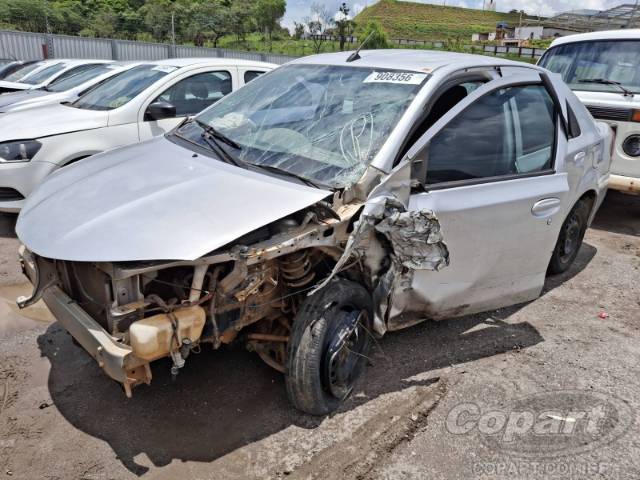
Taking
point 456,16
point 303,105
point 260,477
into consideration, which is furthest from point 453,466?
point 456,16

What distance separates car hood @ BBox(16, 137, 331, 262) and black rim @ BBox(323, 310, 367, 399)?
723 millimetres

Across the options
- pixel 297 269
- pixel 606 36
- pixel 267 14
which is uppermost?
pixel 267 14

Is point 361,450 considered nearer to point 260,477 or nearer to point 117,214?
point 260,477

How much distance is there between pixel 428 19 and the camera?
125 m

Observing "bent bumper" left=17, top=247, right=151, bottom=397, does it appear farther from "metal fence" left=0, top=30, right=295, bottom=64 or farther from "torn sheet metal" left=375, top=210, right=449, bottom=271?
"metal fence" left=0, top=30, right=295, bottom=64

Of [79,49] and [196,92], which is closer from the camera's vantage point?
[196,92]

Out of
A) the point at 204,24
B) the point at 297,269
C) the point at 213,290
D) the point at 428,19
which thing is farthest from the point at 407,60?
the point at 428,19

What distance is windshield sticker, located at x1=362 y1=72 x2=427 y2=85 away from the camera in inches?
123

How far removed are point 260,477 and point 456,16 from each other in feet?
472

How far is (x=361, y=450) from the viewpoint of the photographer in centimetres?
261

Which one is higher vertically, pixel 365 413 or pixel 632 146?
pixel 632 146

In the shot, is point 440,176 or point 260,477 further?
point 440,176

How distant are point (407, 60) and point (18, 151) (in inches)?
152

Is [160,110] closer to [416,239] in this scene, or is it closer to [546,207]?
[416,239]
